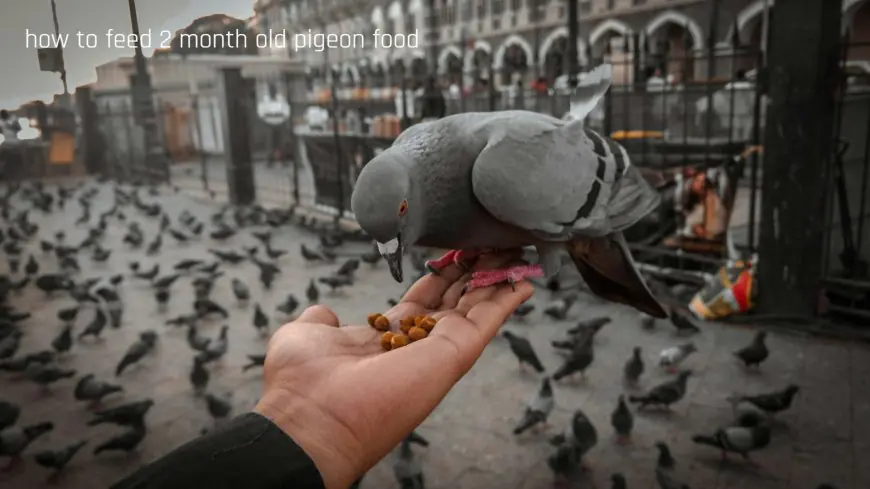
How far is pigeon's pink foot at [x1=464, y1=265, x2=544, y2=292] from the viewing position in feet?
8.20

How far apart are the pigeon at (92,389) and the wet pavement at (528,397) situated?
12 centimetres

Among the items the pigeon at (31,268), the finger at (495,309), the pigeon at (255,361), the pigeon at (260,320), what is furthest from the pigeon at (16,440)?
the pigeon at (31,268)

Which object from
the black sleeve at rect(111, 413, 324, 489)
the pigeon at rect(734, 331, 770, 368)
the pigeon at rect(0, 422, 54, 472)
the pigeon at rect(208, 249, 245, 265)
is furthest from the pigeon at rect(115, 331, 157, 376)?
the pigeon at rect(734, 331, 770, 368)

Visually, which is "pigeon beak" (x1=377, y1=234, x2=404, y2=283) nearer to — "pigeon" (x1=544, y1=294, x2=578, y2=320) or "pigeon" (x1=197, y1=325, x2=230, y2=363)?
"pigeon" (x1=197, y1=325, x2=230, y2=363)

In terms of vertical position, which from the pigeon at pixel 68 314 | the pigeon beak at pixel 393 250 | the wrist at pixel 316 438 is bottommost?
the pigeon at pixel 68 314

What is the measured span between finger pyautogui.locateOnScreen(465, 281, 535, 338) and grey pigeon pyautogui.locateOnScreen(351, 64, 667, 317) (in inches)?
2.5

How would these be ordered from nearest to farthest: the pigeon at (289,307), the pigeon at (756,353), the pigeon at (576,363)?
the pigeon at (576,363) → the pigeon at (756,353) → the pigeon at (289,307)

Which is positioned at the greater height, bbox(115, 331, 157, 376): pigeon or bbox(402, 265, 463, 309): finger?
bbox(402, 265, 463, 309): finger

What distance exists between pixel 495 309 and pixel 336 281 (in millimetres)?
4308

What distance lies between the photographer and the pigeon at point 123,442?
3582 millimetres

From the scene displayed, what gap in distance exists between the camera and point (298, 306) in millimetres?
6066

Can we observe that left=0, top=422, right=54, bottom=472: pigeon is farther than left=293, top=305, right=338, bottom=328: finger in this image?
Yes

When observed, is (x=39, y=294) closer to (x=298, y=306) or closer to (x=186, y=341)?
(x=186, y=341)

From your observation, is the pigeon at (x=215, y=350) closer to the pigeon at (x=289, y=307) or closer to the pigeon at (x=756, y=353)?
the pigeon at (x=289, y=307)
